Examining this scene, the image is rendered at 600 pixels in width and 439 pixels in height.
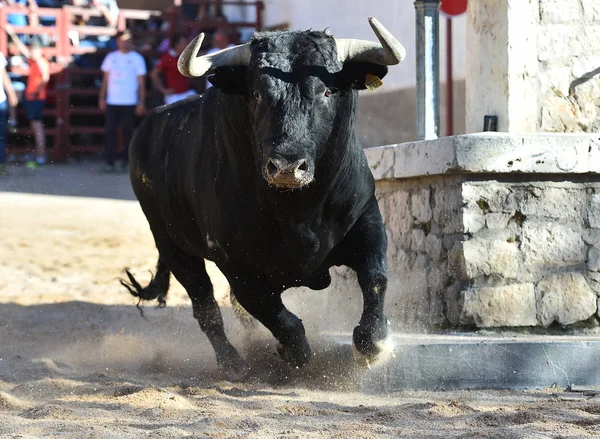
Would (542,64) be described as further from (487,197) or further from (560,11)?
(487,197)

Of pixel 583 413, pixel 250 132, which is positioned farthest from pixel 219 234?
pixel 583 413

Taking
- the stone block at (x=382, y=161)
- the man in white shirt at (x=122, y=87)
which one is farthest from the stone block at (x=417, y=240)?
the man in white shirt at (x=122, y=87)

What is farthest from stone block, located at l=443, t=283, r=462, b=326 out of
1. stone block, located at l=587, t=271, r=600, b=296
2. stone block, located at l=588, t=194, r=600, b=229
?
stone block, located at l=588, t=194, r=600, b=229

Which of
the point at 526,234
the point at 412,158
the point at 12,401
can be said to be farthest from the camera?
the point at 412,158

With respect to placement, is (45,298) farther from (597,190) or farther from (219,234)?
(597,190)

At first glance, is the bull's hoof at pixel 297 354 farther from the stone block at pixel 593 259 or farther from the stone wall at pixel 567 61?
the stone wall at pixel 567 61

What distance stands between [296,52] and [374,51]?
1.31 ft

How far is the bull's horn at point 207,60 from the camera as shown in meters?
4.75

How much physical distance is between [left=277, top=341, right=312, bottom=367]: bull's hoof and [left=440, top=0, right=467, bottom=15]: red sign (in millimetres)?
4607

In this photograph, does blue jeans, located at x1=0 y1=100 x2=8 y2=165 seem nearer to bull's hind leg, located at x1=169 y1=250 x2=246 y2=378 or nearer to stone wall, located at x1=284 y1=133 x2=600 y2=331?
bull's hind leg, located at x1=169 y1=250 x2=246 y2=378

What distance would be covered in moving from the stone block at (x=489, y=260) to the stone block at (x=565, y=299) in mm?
183

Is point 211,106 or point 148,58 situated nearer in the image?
point 211,106

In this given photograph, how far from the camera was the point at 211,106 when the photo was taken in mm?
5512

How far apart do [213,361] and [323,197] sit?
71.0 inches
